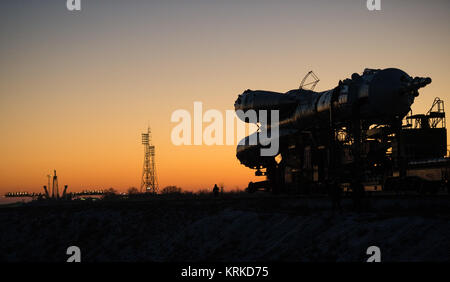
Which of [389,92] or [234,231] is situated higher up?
[389,92]

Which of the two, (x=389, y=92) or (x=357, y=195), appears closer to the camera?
(x=357, y=195)

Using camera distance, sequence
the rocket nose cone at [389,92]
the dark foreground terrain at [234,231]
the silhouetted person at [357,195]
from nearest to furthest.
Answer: the dark foreground terrain at [234,231] → the silhouetted person at [357,195] → the rocket nose cone at [389,92]

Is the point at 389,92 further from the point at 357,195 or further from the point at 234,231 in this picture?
the point at 234,231

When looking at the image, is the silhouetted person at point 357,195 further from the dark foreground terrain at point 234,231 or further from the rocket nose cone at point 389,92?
the rocket nose cone at point 389,92

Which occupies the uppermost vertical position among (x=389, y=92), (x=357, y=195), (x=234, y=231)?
(x=389, y=92)

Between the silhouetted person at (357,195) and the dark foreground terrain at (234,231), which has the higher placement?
the silhouetted person at (357,195)

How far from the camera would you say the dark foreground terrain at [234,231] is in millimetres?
19781

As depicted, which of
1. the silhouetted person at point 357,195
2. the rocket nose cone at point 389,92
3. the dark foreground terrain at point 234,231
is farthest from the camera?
the rocket nose cone at point 389,92

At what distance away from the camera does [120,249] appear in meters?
34.5

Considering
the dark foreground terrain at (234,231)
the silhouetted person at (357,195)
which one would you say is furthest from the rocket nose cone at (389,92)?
the silhouetted person at (357,195)

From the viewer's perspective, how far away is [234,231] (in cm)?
2872

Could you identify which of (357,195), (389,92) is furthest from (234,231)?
(389,92)
